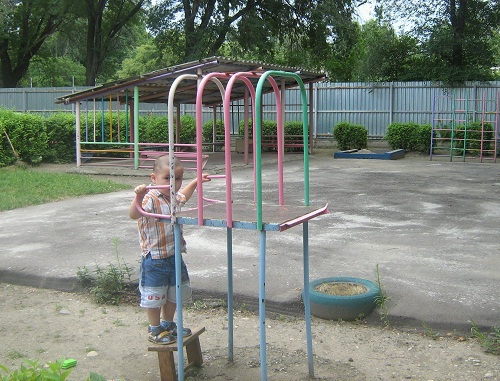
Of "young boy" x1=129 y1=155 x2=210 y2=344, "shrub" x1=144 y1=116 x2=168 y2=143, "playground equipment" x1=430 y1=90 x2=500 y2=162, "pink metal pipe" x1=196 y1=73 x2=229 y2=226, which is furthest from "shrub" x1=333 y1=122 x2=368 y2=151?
"pink metal pipe" x1=196 y1=73 x2=229 y2=226

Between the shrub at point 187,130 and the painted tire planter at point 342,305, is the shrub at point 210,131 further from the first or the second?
the painted tire planter at point 342,305

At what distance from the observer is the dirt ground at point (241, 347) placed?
12.4 ft

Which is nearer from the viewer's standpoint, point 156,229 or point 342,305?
point 156,229

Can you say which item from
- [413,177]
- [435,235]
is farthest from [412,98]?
A: [435,235]

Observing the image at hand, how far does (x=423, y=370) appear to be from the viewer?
3.75m

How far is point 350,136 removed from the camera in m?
20.9

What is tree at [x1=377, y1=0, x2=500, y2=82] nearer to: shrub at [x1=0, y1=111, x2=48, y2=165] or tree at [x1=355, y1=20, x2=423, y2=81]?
tree at [x1=355, y1=20, x2=423, y2=81]

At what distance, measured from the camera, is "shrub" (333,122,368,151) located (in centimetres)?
2094

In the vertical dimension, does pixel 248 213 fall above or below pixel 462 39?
below

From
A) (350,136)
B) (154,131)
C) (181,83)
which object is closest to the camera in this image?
(181,83)

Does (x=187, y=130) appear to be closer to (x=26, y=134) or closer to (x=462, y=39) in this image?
(x=26, y=134)

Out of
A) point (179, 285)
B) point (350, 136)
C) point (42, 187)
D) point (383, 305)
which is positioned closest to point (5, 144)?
point (42, 187)

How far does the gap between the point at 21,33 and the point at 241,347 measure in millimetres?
34233

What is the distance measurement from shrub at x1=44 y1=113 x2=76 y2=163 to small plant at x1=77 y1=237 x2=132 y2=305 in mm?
→ 11971
